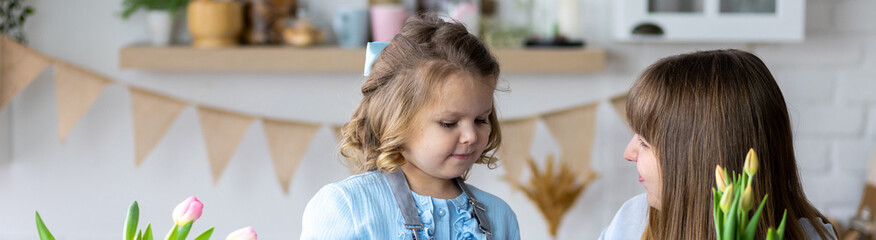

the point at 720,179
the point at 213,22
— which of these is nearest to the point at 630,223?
the point at 720,179

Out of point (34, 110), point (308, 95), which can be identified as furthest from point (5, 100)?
point (308, 95)

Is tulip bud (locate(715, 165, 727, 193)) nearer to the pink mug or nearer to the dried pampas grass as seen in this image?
the pink mug

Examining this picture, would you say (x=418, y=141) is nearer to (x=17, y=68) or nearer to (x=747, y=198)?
(x=747, y=198)

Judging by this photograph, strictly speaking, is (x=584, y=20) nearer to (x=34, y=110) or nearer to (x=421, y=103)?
(x=421, y=103)

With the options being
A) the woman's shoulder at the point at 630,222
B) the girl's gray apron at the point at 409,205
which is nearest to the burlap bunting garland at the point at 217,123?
→ the woman's shoulder at the point at 630,222

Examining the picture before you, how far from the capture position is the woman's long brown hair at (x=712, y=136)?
960mm

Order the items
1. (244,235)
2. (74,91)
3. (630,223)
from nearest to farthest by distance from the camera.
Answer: (244,235) → (630,223) → (74,91)

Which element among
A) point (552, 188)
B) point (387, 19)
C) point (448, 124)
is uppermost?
point (387, 19)

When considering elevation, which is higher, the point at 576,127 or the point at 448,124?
the point at 448,124

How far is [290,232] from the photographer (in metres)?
2.15

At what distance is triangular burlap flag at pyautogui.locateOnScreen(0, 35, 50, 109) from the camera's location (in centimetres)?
193

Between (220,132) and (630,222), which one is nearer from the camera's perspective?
(630,222)

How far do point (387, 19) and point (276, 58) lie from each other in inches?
10.4

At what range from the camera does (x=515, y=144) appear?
2.06 m
